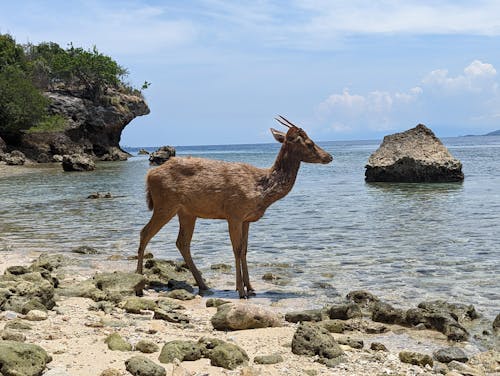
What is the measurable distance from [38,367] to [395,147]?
88.2ft

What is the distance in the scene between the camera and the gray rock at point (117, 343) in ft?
18.0

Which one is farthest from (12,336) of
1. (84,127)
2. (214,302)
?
(84,127)

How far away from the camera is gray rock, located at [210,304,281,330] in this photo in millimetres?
6637

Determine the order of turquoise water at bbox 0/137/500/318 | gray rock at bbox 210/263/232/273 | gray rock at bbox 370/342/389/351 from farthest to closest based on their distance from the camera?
1. gray rock at bbox 210/263/232/273
2. turquoise water at bbox 0/137/500/318
3. gray rock at bbox 370/342/389/351

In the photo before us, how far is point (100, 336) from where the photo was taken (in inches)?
233

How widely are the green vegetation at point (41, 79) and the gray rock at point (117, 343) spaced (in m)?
52.3

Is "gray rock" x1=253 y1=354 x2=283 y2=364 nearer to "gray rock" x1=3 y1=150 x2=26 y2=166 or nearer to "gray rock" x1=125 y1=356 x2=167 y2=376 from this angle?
"gray rock" x1=125 y1=356 x2=167 y2=376

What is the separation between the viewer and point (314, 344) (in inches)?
226

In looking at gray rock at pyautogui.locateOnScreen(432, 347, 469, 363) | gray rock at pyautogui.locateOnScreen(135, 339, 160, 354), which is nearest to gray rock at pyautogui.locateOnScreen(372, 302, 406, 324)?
gray rock at pyautogui.locateOnScreen(432, 347, 469, 363)

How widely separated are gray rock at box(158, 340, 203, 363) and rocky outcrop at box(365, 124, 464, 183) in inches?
981

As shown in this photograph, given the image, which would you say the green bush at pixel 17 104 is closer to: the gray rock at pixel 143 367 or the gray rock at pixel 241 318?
the gray rock at pixel 241 318

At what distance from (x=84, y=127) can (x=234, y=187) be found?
61.4m

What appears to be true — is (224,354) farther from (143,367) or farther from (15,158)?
(15,158)

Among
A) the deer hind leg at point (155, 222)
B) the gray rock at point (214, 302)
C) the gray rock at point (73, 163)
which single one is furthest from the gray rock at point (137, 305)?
the gray rock at point (73, 163)
